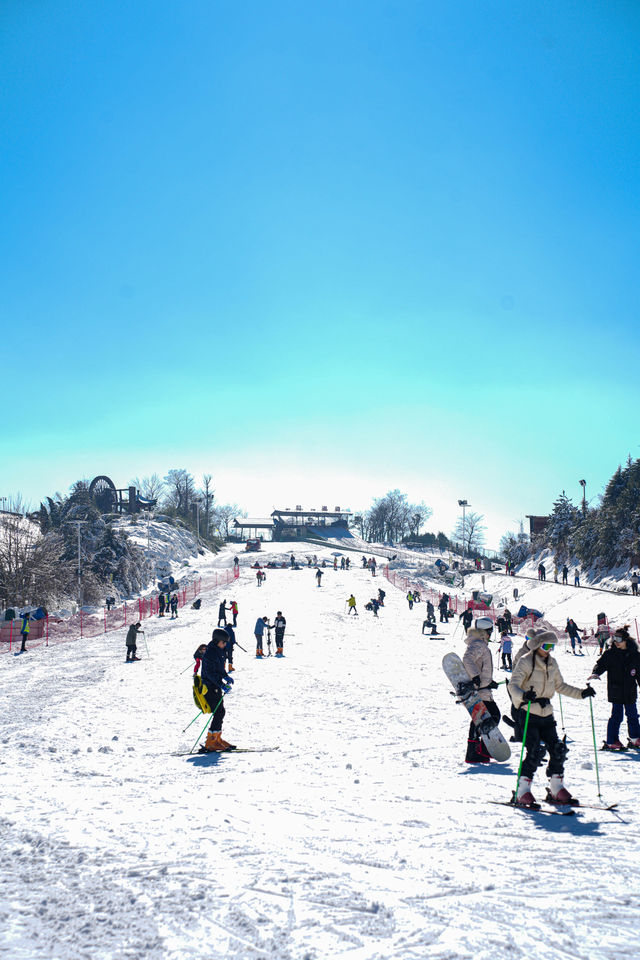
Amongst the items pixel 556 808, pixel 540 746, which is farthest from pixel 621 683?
pixel 556 808

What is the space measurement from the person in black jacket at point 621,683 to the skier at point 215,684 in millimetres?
4852

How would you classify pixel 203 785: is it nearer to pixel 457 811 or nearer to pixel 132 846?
pixel 132 846

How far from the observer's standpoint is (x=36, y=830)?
5008mm

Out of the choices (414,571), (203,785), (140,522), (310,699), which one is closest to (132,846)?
(203,785)

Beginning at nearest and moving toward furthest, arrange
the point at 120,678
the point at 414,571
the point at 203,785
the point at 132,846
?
the point at 132,846 < the point at 203,785 < the point at 120,678 < the point at 414,571

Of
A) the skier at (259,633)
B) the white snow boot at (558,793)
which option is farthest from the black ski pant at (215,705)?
the skier at (259,633)

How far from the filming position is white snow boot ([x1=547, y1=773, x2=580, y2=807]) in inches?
208

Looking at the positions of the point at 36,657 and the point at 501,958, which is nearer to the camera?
the point at 501,958

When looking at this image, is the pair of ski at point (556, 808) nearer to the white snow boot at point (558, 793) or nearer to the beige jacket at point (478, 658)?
the white snow boot at point (558, 793)

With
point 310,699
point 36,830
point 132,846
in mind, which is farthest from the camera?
point 310,699

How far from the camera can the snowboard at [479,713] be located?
6.97 meters

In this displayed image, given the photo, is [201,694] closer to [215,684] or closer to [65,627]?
[215,684]

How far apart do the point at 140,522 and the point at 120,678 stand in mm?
57048

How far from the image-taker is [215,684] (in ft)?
26.1
